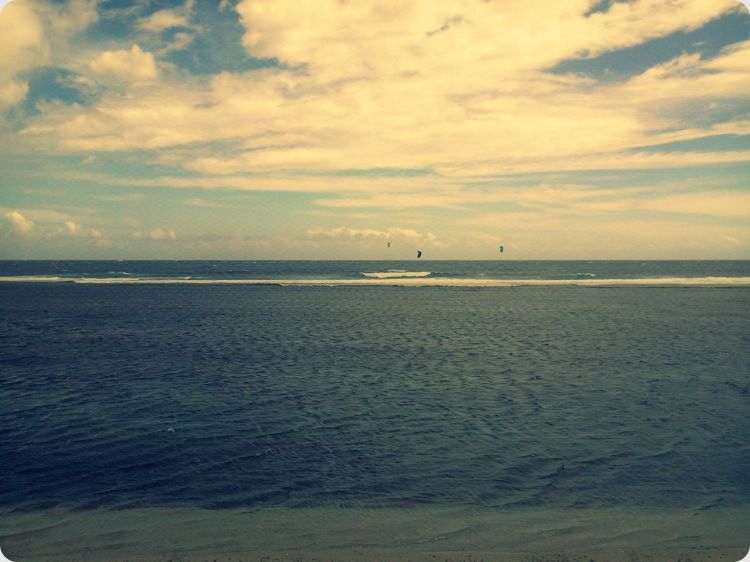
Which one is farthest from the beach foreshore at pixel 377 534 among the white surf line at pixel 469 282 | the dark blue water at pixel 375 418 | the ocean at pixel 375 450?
the white surf line at pixel 469 282

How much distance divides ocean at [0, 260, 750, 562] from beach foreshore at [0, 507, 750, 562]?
39 mm

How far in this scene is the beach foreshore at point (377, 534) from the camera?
8.00m

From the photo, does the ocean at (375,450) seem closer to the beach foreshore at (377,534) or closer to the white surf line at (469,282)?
the beach foreshore at (377,534)

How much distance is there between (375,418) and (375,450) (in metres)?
2.45

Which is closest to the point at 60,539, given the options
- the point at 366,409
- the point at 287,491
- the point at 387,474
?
the point at 287,491

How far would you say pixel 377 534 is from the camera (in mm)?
8586

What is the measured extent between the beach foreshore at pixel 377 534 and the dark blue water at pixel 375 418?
15.8 inches

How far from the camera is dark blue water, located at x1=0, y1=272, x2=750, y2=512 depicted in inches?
406

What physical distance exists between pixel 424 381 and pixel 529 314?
25421mm

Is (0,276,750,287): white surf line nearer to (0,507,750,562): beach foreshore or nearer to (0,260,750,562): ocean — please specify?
(0,260,750,562): ocean

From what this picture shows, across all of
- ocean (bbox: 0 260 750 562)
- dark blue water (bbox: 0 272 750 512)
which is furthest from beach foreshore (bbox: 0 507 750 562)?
dark blue water (bbox: 0 272 750 512)

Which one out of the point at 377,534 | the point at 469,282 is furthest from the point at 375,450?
the point at 469,282

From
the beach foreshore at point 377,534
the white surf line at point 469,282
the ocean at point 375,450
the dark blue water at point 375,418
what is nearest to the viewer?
the beach foreshore at point 377,534

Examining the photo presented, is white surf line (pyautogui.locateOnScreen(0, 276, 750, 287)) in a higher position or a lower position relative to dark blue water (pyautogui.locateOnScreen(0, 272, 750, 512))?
higher
